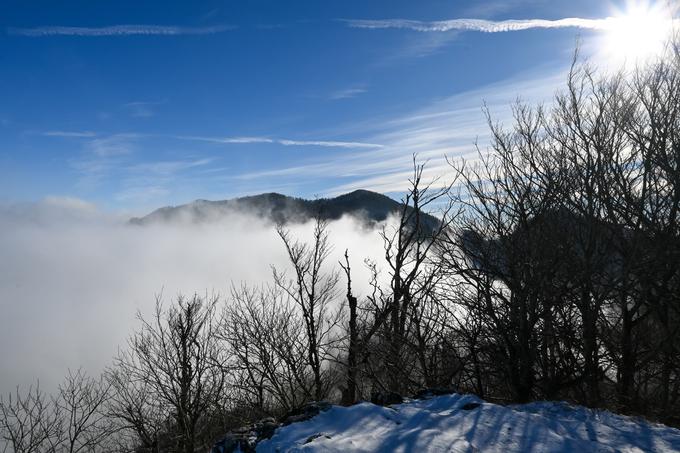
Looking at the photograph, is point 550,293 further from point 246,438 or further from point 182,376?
point 182,376

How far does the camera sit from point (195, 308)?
882 inches

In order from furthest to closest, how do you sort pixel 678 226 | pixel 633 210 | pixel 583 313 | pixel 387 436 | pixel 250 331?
1. pixel 250 331
2. pixel 633 210
3. pixel 678 226
4. pixel 583 313
5. pixel 387 436

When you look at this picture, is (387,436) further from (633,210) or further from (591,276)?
(633,210)

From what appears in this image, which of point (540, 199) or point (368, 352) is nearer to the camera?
point (540, 199)

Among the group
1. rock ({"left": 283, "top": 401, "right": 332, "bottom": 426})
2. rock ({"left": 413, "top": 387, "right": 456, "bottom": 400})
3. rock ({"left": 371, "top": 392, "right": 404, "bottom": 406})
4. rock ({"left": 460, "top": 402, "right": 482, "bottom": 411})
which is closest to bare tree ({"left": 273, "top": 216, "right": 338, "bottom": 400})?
rock ({"left": 413, "top": 387, "right": 456, "bottom": 400})

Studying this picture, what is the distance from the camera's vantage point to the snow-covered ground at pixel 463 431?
4625mm

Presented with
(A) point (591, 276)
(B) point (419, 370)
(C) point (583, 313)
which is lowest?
(B) point (419, 370)

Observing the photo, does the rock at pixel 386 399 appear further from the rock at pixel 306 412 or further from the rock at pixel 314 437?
the rock at pixel 314 437

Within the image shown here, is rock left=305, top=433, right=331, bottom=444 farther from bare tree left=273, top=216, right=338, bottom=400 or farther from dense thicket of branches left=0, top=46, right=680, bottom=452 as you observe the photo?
bare tree left=273, top=216, right=338, bottom=400

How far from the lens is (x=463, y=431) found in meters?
5.08

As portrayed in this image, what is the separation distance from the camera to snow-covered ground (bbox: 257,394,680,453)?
15.2 feet

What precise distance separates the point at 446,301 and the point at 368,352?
111 inches

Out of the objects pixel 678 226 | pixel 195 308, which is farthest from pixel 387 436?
pixel 195 308

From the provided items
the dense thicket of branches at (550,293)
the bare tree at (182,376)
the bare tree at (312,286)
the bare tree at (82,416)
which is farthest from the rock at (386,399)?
the bare tree at (82,416)
